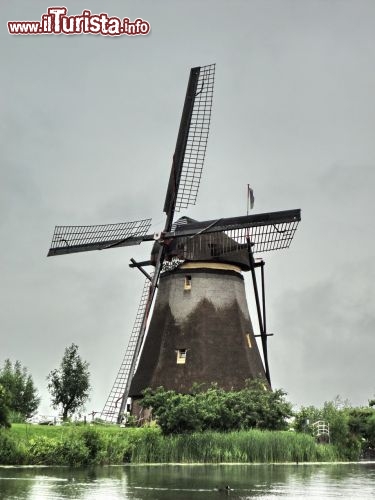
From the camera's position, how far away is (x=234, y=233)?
38344 mm

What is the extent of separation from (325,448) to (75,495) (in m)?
19.7

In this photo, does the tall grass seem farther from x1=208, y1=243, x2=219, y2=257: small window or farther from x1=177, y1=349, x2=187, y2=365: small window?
x1=208, y1=243, x2=219, y2=257: small window

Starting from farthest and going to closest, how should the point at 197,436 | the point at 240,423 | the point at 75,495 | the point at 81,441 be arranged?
the point at 240,423
the point at 197,436
the point at 81,441
the point at 75,495

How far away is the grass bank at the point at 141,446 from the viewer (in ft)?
89.2

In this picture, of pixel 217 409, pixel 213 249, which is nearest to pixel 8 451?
pixel 217 409

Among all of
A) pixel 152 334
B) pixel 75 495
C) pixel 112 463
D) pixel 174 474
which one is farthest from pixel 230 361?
pixel 75 495

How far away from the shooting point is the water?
1717 centimetres

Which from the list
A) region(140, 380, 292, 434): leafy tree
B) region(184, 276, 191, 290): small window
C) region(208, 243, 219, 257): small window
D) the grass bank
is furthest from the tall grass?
region(208, 243, 219, 257): small window

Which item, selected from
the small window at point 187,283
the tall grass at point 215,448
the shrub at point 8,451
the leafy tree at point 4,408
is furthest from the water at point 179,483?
the small window at point 187,283

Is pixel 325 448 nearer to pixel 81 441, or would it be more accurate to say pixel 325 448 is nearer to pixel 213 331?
pixel 213 331

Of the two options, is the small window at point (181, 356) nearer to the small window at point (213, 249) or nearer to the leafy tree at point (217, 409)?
the leafy tree at point (217, 409)

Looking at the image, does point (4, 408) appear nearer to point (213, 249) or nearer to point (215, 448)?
point (215, 448)

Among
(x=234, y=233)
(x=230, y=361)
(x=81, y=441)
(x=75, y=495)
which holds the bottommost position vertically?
(x=75, y=495)

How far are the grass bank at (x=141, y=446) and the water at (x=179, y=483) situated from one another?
1.42m
